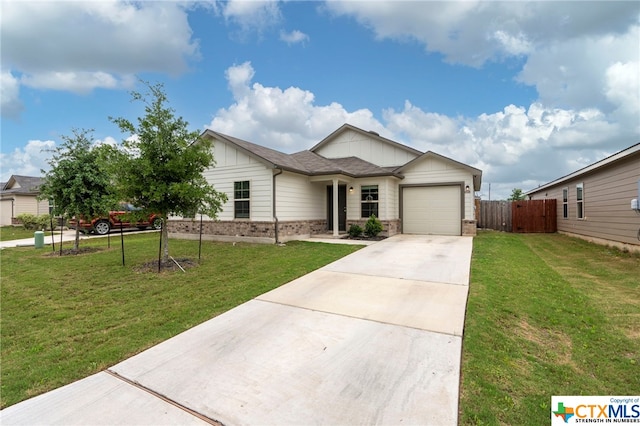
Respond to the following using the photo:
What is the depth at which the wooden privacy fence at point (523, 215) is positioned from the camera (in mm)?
16484

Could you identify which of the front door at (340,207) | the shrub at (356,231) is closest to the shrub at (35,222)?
the front door at (340,207)

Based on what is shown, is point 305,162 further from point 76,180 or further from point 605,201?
point 605,201

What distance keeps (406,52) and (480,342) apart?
45.3 ft

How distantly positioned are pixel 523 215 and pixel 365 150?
9.96m

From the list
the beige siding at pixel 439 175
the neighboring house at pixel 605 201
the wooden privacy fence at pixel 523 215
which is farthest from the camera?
the wooden privacy fence at pixel 523 215

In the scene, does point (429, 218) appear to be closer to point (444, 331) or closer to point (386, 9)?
point (386, 9)

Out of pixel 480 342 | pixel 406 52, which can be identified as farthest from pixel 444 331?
pixel 406 52

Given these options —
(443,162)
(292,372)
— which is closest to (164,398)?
(292,372)

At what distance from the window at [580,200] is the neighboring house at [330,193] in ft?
14.3

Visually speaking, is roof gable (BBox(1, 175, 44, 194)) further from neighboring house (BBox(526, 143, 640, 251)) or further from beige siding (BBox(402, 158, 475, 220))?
neighboring house (BBox(526, 143, 640, 251))

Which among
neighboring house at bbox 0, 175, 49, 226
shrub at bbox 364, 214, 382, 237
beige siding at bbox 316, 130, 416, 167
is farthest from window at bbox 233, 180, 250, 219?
neighboring house at bbox 0, 175, 49, 226

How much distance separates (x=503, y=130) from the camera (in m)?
22.2

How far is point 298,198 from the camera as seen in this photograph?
40.8ft

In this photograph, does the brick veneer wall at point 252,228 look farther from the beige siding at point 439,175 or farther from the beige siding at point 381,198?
the beige siding at point 439,175
